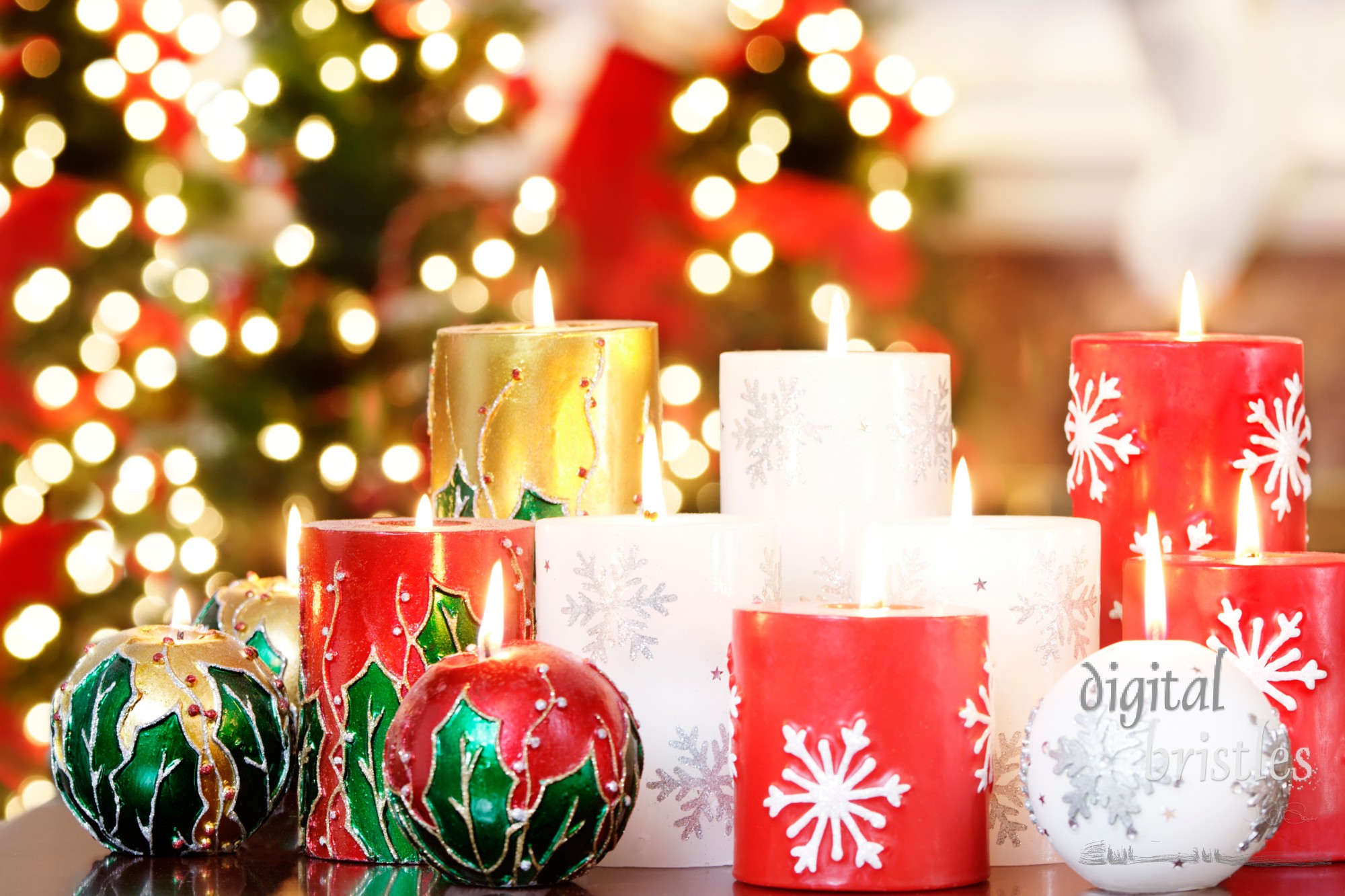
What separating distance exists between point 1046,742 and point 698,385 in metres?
1.92

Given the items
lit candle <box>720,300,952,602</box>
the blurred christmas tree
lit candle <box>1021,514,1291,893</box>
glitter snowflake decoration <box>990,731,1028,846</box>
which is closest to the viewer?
lit candle <box>1021,514,1291,893</box>

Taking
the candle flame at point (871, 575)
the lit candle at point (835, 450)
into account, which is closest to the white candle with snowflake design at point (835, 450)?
the lit candle at point (835, 450)

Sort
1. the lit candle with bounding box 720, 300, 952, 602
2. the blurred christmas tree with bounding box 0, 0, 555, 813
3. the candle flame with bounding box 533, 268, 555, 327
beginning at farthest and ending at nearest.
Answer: the blurred christmas tree with bounding box 0, 0, 555, 813, the candle flame with bounding box 533, 268, 555, 327, the lit candle with bounding box 720, 300, 952, 602

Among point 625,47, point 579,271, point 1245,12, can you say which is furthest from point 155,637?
point 1245,12

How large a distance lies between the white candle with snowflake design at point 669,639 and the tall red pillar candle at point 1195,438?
0.20 metres

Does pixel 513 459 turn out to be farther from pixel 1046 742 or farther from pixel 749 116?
pixel 749 116

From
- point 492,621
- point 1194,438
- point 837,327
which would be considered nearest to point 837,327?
point 837,327

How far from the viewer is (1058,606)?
80 cm

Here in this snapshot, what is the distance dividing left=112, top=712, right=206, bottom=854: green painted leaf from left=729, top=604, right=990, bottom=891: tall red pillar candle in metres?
0.28

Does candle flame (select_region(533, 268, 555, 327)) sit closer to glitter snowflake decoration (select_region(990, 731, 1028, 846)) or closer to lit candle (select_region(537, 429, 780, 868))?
lit candle (select_region(537, 429, 780, 868))

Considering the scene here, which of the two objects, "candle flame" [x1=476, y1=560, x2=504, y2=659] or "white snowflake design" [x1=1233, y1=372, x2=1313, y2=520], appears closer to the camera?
"candle flame" [x1=476, y1=560, x2=504, y2=659]

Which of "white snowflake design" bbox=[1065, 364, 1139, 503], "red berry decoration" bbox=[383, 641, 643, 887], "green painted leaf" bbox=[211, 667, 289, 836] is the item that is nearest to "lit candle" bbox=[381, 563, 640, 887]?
"red berry decoration" bbox=[383, 641, 643, 887]

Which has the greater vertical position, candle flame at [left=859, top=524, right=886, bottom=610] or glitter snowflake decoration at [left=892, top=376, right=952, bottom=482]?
glitter snowflake decoration at [left=892, top=376, right=952, bottom=482]

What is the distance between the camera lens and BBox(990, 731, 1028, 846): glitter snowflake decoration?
792mm
